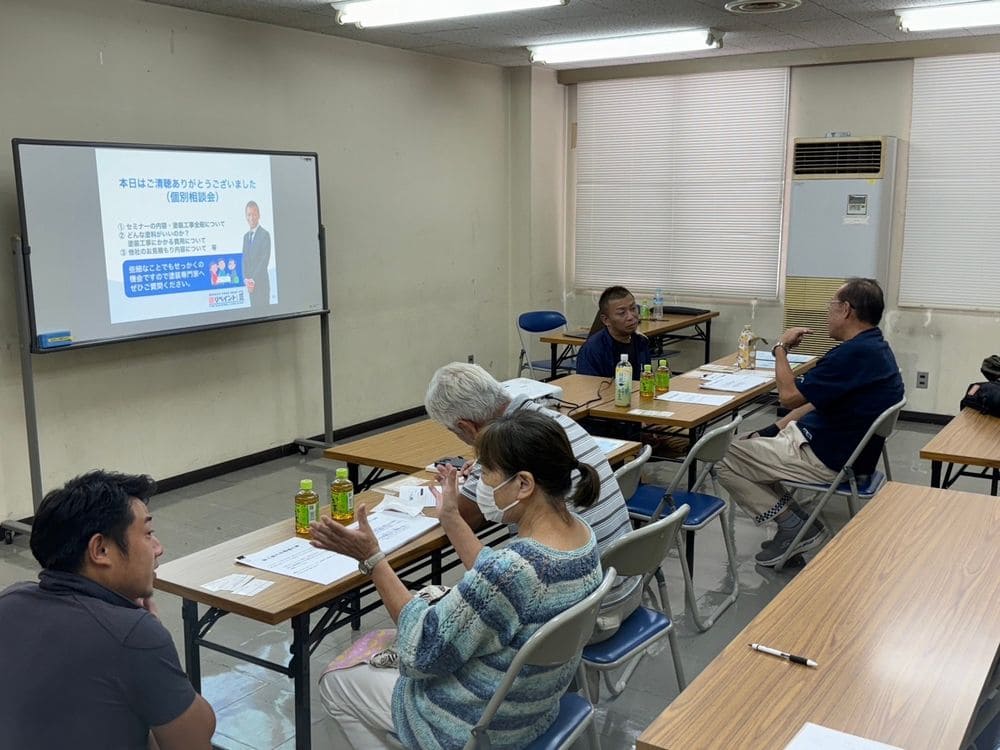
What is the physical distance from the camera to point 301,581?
224 centimetres

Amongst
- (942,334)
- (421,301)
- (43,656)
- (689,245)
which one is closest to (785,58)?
(689,245)

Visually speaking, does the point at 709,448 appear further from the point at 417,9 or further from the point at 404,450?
the point at 417,9

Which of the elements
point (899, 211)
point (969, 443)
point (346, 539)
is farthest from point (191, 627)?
point (899, 211)

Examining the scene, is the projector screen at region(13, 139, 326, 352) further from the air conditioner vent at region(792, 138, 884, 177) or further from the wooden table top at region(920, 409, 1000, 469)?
the wooden table top at region(920, 409, 1000, 469)

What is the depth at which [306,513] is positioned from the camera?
2.52 m

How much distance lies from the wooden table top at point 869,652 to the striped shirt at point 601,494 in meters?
0.53

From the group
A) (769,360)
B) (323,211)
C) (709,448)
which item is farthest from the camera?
(323,211)

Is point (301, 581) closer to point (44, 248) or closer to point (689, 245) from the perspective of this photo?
point (44, 248)

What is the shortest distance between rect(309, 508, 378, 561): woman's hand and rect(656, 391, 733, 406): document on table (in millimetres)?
2488

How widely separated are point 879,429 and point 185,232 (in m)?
3.56

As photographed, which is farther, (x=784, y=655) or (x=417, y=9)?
(x=417, y=9)

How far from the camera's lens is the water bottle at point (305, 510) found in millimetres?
2496

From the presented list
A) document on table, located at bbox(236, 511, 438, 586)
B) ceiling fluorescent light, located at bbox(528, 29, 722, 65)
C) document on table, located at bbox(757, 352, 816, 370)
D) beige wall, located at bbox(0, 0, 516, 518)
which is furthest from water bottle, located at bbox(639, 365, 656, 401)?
ceiling fluorescent light, located at bbox(528, 29, 722, 65)

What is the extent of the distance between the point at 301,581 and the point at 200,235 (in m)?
3.24
